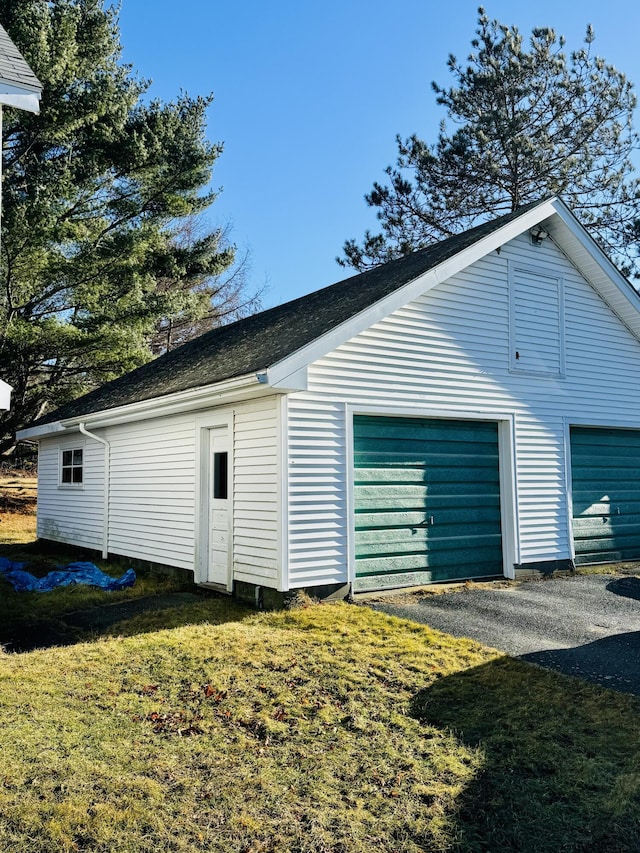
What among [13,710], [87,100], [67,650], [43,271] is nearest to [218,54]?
[87,100]

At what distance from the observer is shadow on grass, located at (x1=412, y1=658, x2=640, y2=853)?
11.2ft

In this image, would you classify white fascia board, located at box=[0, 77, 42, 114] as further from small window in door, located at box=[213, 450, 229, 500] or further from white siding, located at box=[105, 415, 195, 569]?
small window in door, located at box=[213, 450, 229, 500]

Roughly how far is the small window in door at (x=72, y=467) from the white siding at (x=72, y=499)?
0.12 meters

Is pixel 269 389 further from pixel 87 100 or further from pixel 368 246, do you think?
pixel 368 246

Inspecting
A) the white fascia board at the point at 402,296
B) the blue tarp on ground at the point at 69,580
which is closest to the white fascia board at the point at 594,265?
the white fascia board at the point at 402,296

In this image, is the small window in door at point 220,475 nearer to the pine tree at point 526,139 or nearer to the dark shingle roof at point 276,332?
the dark shingle roof at point 276,332

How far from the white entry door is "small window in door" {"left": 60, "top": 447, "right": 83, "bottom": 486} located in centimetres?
538

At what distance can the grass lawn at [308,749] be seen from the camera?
3.38m

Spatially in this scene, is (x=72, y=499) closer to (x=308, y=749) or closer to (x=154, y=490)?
(x=154, y=490)

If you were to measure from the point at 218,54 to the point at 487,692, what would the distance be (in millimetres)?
15505

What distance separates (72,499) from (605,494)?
10.4 m

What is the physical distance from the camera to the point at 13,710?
191 inches

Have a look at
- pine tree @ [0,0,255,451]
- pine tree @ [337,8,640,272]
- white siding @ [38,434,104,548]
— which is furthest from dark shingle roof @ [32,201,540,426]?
pine tree @ [337,8,640,272]

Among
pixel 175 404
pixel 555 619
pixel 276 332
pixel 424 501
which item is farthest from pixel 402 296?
pixel 555 619
